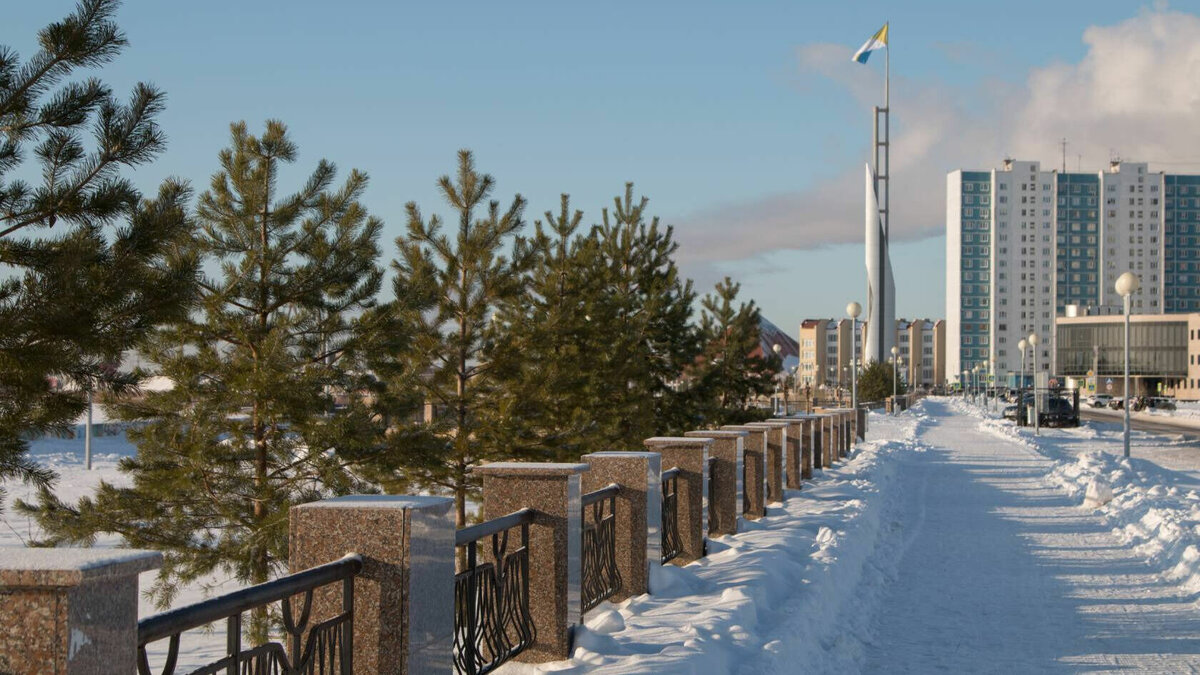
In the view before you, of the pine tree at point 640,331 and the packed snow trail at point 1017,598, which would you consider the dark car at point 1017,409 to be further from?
the packed snow trail at point 1017,598

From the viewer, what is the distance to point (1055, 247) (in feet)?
563

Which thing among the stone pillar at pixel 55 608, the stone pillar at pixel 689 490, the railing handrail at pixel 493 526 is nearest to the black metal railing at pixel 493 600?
the railing handrail at pixel 493 526

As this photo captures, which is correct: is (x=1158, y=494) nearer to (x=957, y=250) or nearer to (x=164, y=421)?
(x=164, y=421)

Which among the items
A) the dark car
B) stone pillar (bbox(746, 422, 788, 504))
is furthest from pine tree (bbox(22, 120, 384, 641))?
the dark car

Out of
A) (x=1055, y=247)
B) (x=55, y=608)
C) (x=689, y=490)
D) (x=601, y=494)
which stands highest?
(x=1055, y=247)

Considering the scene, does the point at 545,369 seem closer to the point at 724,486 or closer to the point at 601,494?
the point at 724,486

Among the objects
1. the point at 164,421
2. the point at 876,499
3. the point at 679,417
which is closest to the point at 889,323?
the point at 679,417

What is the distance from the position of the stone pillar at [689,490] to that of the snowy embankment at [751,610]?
0.20 m

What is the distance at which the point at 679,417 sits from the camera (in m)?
25.4

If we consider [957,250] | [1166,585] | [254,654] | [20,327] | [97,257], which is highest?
[957,250]

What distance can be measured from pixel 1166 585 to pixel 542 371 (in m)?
9.27

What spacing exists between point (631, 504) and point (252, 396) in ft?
13.4

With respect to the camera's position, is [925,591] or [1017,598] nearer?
[1017,598]

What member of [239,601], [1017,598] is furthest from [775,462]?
[239,601]
